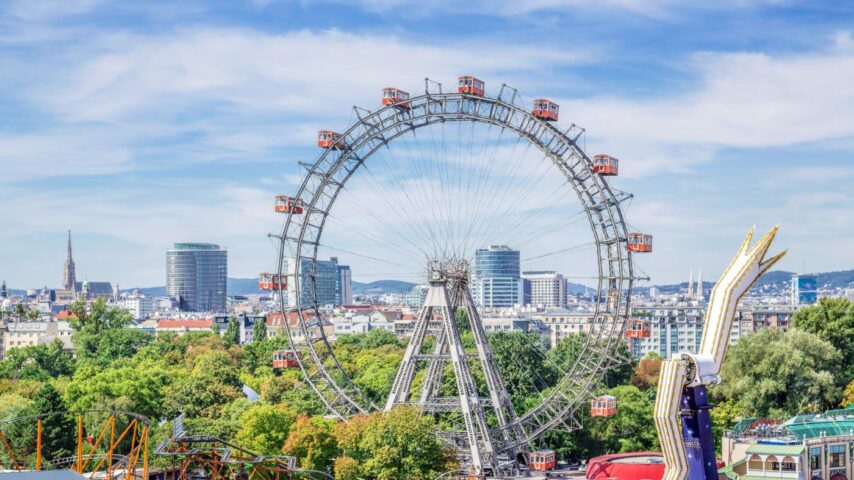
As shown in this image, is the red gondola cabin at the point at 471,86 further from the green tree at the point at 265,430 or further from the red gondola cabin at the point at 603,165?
the green tree at the point at 265,430

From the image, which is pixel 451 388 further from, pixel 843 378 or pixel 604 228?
pixel 843 378

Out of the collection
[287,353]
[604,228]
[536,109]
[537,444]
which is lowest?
[537,444]

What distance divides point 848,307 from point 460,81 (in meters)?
39.2

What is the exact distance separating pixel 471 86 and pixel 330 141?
35.2 feet

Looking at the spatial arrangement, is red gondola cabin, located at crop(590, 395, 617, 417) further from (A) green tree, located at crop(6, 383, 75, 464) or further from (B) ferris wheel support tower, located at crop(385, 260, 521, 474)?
(A) green tree, located at crop(6, 383, 75, 464)

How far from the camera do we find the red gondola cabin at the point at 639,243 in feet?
252

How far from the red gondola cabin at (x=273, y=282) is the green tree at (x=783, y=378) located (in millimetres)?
31750

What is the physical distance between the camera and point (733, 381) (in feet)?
287

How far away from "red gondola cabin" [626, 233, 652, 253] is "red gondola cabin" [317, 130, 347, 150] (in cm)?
2075

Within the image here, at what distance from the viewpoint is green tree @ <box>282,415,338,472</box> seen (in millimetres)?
71250

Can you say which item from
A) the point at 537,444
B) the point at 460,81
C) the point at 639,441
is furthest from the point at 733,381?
the point at 460,81

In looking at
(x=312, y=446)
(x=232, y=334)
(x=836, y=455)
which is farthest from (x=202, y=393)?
(x=232, y=334)

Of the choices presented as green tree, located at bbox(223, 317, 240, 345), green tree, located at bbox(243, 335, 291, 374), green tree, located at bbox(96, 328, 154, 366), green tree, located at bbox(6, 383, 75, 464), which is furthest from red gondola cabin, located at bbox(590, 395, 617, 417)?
green tree, located at bbox(223, 317, 240, 345)

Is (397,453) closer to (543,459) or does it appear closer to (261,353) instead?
(543,459)
